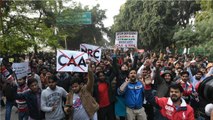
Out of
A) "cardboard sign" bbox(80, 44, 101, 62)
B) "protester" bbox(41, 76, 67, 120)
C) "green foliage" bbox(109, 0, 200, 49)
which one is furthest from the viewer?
"green foliage" bbox(109, 0, 200, 49)

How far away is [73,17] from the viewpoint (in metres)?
21.8

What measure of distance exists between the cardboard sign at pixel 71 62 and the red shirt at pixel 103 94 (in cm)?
67

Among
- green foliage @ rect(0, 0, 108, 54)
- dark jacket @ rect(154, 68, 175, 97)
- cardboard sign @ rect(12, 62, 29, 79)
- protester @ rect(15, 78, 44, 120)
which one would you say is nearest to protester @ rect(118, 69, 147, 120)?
dark jacket @ rect(154, 68, 175, 97)

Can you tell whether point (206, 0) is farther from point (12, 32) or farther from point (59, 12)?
point (12, 32)

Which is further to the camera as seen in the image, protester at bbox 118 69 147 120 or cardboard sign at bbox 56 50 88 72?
cardboard sign at bbox 56 50 88 72

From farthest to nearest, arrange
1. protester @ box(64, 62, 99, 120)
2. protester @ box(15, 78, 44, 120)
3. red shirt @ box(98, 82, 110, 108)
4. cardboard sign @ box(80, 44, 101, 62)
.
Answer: cardboard sign @ box(80, 44, 101, 62) < red shirt @ box(98, 82, 110, 108) < protester @ box(15, 78, 44, 120) < protester @ box(64, 62, 99, 120)

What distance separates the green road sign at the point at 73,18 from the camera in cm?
2040

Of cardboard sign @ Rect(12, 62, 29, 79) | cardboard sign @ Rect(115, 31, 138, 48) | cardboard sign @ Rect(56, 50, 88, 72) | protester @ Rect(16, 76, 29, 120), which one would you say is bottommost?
protester @ Rect(16, 76, 29, 120)

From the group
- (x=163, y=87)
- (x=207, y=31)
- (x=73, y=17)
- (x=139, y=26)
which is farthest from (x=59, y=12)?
(x=139, y=26)

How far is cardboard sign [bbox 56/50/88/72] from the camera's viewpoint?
6191mm

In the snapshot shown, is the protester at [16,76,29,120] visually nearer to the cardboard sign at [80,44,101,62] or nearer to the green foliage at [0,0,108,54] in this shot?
the cardboard sign at [80,44,101,62]

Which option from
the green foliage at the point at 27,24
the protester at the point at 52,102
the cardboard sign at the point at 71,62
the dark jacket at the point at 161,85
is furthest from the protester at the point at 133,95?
the green foliage at the point at 27,24

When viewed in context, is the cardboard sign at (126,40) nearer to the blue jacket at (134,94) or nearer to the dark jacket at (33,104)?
the blue jacket at (134,94)

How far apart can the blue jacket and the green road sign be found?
1450 centimetres
